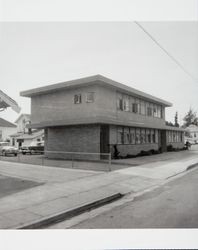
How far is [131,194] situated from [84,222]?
3262 millimetres

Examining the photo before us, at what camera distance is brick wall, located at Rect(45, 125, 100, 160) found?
62.7 ft

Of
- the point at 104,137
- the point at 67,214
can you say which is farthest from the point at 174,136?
the point at 67,214

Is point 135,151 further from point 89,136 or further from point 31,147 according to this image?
point 31,147

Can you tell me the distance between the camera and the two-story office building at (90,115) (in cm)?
1886

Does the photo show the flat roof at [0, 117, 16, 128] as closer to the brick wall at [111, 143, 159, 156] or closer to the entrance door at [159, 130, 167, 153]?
the entrance door at [159, 130, 167, 153]

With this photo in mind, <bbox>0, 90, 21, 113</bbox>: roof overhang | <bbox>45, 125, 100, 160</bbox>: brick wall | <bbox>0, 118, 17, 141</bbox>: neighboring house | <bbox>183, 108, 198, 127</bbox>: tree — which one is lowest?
<bbox>45, 125, 100, 160</bbox>: brick wall

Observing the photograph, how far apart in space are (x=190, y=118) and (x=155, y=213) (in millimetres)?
101376

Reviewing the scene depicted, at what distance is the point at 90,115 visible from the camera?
1875cm

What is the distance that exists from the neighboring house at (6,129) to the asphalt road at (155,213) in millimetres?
47795

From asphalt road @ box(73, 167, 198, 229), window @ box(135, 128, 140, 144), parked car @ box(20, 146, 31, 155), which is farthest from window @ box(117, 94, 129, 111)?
asphalt road @ box(73, 167, 198, 229)

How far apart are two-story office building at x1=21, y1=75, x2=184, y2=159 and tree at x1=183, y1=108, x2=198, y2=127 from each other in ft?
269

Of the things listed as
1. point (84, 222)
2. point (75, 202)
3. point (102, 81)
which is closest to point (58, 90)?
point (102, 81)

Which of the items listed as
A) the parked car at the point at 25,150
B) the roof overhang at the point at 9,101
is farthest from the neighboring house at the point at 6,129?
the roof overhang at the point at 9,101

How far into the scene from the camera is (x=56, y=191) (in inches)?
325
